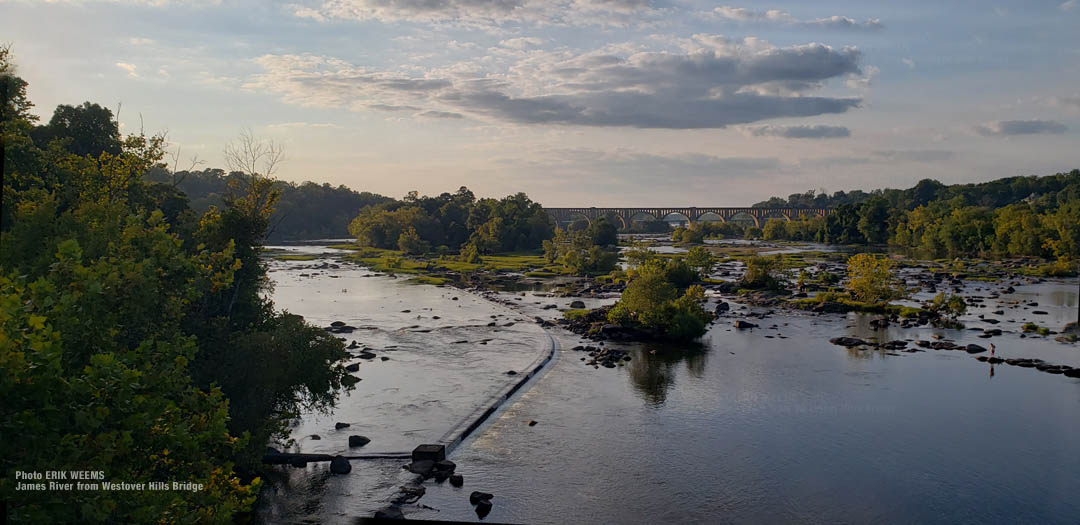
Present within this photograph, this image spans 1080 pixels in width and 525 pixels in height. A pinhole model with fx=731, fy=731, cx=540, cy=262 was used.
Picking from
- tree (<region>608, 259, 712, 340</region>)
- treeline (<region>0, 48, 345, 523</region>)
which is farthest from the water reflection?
treeline (<region>0, 48, 345, 523</region>)

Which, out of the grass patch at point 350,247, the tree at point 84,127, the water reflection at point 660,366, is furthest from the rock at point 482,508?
the grass patch at point 350,247

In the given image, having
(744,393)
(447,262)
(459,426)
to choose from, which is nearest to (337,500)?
(459,426)

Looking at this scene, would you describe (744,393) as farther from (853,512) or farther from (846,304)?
(846,304)

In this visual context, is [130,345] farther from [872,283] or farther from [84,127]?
[872,283]

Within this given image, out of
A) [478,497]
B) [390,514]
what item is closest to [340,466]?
[390,514]

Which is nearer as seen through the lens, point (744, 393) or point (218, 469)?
point (218, 469)
